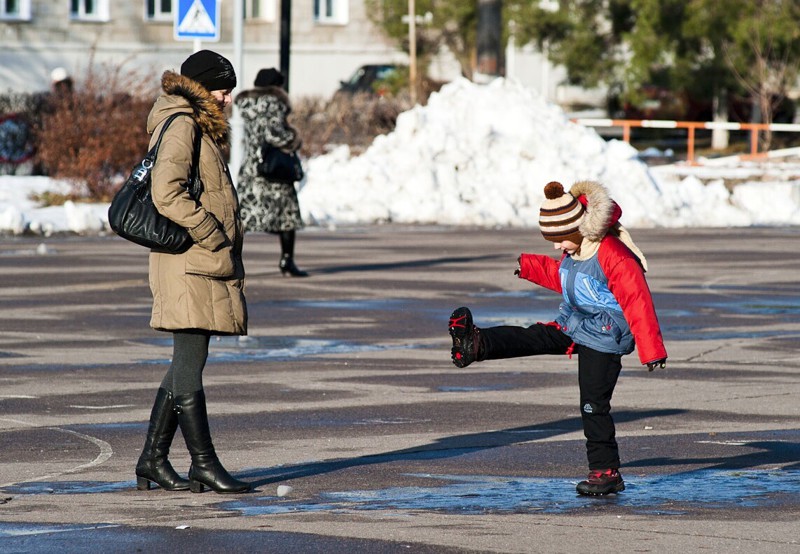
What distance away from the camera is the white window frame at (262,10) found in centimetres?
5178

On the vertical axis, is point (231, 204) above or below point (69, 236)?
above

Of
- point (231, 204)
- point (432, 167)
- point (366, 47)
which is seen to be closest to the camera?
point (231, 204)

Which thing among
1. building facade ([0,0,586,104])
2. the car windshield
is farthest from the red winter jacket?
the car windshield

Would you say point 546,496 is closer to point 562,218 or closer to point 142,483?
point 562,218

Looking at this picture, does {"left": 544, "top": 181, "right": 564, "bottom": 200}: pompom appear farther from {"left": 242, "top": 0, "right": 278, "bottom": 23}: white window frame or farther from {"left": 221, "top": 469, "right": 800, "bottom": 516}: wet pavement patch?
{"left": 242, "top": 0, "right": 278, "bottom": 23}: white window frame

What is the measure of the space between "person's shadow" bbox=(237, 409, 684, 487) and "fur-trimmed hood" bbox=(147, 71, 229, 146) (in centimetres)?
154

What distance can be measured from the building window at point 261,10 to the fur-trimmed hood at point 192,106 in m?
45.3

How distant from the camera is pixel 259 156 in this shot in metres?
15.7

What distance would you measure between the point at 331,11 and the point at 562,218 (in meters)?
47.0

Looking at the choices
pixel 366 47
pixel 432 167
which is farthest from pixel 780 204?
pixel 366 47

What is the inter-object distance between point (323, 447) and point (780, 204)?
19.6m

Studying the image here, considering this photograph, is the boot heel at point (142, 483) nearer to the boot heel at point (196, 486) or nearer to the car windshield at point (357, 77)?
the boot heel at point (196, 486)

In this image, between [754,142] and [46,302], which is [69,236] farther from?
[754,142]

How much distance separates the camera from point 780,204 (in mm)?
26656
